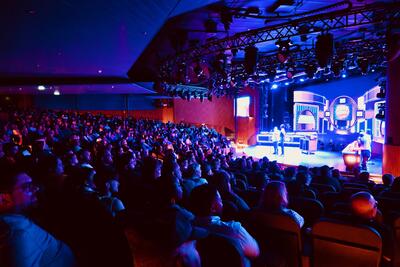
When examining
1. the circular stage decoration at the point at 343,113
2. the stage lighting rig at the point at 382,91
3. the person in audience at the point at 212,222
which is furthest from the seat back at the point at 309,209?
the circular stage decoration at the point at 343,113

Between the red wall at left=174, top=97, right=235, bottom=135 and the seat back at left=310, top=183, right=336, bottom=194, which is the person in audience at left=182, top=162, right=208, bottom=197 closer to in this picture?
the seat back at left=310, top=183, right=336, bottom=194

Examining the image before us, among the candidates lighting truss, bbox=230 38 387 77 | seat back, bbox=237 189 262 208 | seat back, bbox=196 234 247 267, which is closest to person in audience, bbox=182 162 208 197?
seat back, bbox=237 189 262 208

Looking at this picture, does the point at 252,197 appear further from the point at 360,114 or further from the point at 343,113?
the point at 343,113

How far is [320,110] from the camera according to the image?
59.7 ft

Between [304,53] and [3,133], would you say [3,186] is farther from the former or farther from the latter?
[304,53]

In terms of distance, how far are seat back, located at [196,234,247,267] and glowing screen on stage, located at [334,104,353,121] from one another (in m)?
17.4

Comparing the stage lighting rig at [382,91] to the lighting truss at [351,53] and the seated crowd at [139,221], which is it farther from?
the seated crowd at [139,221]

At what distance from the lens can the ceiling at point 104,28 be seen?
192 inches

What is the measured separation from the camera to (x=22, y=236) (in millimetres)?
1740

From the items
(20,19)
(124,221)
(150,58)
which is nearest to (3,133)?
(20,19)

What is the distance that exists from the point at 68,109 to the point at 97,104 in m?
2.37

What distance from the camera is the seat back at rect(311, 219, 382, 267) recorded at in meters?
2.16

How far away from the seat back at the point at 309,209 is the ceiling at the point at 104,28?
3.79 metres

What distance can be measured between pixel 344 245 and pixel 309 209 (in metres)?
1.28
